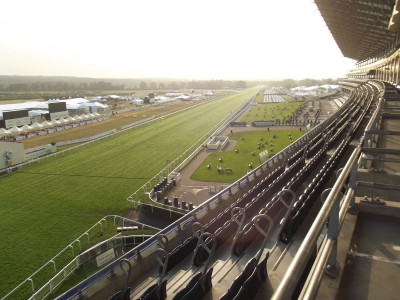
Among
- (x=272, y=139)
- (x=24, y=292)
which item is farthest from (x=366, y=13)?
(x=24, y=292)

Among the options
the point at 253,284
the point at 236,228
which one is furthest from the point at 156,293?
the point at 236,228

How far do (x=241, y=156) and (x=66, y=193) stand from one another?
1249 cm

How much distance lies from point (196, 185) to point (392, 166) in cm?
1281

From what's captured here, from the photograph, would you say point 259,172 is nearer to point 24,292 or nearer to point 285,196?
point 285,196

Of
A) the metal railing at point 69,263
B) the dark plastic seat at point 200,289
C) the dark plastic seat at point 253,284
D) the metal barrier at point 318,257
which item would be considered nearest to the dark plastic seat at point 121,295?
the dark plastic seat at point 200,289

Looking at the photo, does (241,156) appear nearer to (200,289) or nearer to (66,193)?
(66,193)

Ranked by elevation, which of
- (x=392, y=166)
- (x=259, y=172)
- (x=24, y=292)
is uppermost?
(x=392, y=166)

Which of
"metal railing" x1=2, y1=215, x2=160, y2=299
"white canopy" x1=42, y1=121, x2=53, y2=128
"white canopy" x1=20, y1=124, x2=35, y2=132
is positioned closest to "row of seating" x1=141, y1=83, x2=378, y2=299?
"metal railing" x1=2, y1=215, x2=160, y2=299

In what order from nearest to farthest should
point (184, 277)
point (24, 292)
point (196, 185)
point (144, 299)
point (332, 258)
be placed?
point (332, 258) → point (144, 299) → point (184, 277) → point (24, 292) → point (196, 185)

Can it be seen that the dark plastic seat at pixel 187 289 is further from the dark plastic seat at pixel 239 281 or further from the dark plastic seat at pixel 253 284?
the dark plastic seat at pixel 253 284

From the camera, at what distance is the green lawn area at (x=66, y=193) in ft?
37.9

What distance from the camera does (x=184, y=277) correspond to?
4.78 metres

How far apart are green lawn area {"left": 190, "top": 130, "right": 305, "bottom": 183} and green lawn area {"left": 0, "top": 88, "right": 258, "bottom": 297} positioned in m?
3.35

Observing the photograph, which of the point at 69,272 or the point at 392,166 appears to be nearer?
the point at 392,166
